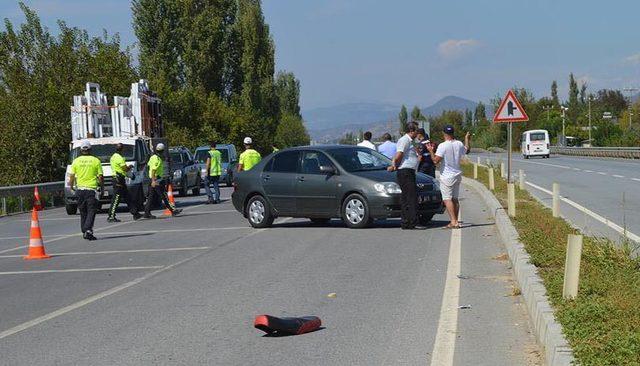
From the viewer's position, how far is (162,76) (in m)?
57.9

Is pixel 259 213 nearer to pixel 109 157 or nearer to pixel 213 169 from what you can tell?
pixel 213 169

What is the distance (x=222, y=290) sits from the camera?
404 inches

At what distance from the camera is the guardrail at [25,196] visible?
93.0 ft

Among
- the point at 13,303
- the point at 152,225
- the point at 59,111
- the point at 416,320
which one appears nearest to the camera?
the point at 416,320

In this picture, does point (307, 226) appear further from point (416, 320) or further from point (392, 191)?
point (416, 320)

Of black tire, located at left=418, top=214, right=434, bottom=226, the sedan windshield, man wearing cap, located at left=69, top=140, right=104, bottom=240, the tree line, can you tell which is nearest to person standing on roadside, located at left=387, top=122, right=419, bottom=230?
black tire, located at left=418, top=214, right=434, bottom=226

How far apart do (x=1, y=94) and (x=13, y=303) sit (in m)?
31.3

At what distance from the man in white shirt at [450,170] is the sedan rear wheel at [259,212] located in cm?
355

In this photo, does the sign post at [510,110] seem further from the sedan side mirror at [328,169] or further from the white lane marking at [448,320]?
the white lane marking at [448,320]

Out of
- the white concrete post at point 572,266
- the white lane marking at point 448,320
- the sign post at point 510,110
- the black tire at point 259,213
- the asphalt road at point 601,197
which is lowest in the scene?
the asphalt road at point 601,197

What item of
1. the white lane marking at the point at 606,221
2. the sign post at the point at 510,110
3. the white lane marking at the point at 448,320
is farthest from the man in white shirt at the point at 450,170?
the sign post at the point at 510,110

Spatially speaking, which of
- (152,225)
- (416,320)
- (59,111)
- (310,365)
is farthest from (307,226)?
(59,111)

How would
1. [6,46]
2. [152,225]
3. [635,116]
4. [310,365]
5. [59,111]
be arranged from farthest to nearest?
[635,116]
[6,46]
[59,111]
[152,225]
[310,365]

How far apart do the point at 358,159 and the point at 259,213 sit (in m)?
2.19
